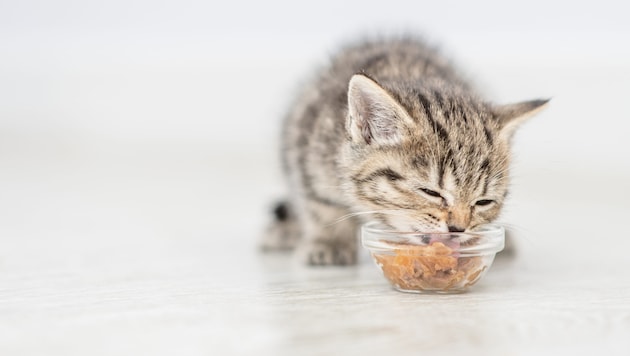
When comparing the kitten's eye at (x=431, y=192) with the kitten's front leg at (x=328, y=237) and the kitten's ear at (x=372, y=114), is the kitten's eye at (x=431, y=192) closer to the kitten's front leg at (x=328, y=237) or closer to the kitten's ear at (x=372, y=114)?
the kitten's ear at (x=372, y=114)

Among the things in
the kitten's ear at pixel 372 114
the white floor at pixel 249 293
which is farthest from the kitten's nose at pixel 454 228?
the kitten's ear at pixel 372 114

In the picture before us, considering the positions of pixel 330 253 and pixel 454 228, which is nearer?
pixel 454 228

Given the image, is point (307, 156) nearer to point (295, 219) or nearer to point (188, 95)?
point (295, 219)

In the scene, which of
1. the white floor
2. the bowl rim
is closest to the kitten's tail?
the white floor

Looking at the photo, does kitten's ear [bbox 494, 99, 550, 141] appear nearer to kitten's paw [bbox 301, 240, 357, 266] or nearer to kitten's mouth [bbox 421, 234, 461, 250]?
kitten's mouth [bbox 421, 234, 461, 250]

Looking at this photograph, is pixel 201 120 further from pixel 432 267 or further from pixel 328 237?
pixel 432 267

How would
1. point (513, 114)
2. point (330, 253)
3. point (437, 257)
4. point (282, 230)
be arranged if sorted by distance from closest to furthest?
point (437, 257) < point (513, 114) < point (330, 253) < point (282, 230)

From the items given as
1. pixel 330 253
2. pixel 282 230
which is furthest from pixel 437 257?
pixel 282 230
